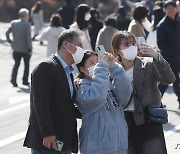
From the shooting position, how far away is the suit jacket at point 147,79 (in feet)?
19.7

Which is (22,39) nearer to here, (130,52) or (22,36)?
(22,36)

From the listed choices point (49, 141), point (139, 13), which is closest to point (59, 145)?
point (49, 141)

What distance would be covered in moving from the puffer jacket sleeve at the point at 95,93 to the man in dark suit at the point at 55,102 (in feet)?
0.26

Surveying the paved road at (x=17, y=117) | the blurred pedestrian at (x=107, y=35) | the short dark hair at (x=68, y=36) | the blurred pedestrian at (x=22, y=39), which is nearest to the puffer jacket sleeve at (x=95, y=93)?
the short dark hair at (x=68, y=36)

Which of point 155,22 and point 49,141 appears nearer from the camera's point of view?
point 49,141

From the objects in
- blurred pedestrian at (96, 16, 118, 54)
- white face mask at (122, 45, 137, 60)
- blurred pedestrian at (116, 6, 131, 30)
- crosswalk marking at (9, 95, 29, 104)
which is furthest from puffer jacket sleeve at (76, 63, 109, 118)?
blurred pedestrian at (116, 6, 131, 30)

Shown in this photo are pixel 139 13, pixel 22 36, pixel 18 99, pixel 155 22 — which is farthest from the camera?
pixel 155 22

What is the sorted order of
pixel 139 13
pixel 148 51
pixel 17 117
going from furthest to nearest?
1. pixel 139 13
2. pixel 17 117
3. pixel 148 51

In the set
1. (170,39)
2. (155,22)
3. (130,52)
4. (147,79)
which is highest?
(130,52)

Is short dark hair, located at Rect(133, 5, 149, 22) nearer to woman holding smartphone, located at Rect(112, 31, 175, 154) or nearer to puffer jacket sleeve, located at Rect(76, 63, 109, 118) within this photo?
woman holding smartphone, located at Rect(112, 31, 175, 154)

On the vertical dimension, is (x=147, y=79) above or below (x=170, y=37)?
above

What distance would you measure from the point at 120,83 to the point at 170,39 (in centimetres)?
589

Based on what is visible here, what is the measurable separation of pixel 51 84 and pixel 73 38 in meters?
0.44

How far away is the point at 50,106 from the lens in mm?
5336
